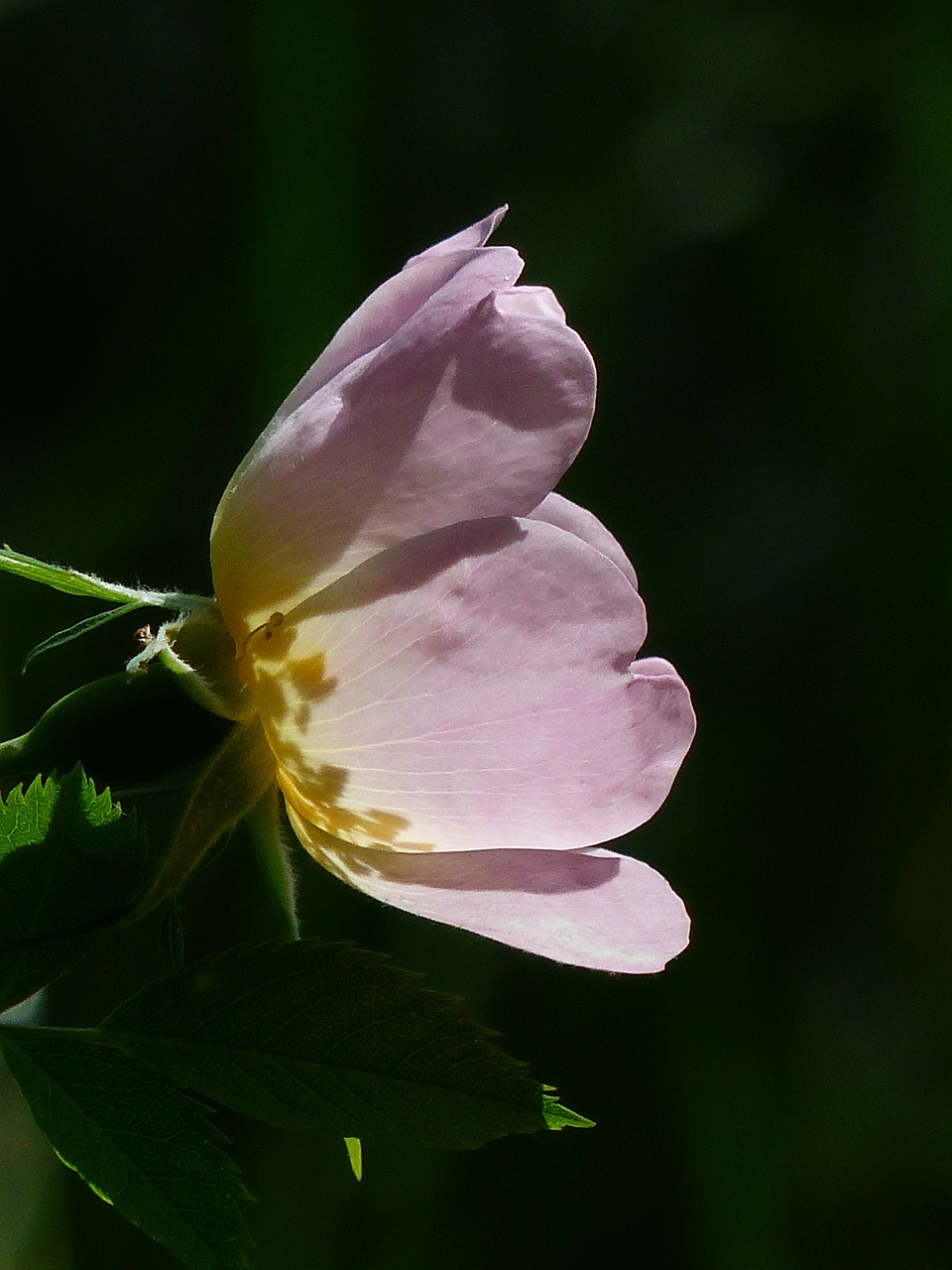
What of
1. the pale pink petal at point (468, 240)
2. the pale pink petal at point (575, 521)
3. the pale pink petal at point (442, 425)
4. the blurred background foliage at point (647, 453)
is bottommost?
the blurred background foliage at point (647, 453)

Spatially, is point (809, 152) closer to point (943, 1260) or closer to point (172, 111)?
point (172, 111)

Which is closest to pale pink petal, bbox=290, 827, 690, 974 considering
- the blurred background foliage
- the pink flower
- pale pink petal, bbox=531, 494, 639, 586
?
the pink flower

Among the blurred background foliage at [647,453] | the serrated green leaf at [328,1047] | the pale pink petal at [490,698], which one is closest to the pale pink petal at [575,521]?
the pale pink petal at [490,698]

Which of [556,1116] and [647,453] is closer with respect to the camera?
[556,1116]

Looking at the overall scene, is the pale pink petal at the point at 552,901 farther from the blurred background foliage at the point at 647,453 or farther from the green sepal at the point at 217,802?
the blurred background foliage at the point at 647,453

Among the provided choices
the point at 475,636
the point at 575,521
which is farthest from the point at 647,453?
the point at 475,636

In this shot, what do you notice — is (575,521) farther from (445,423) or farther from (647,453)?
(647,453)
